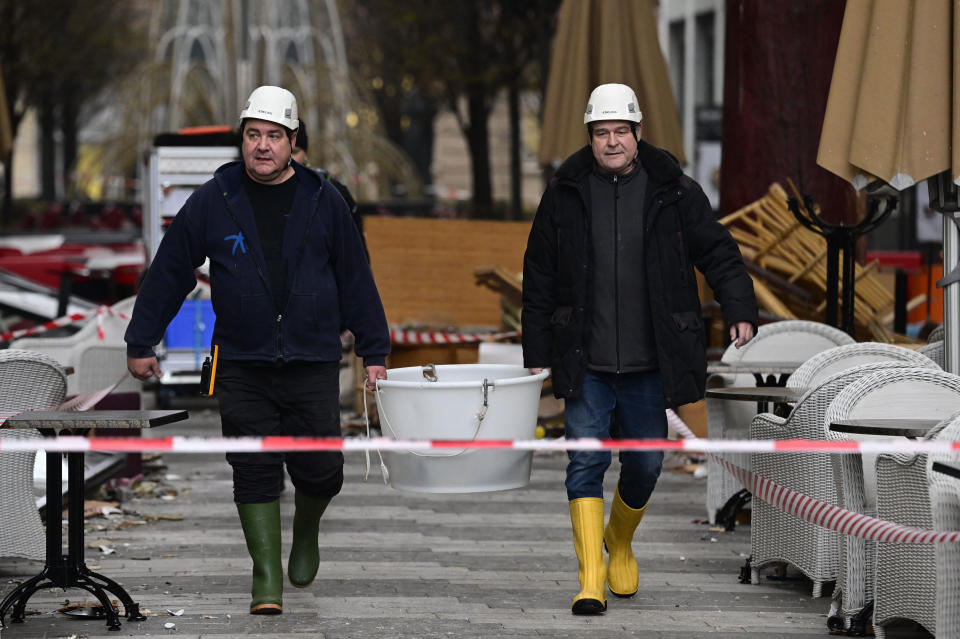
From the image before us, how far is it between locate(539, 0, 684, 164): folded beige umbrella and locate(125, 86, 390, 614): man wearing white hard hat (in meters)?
5.99

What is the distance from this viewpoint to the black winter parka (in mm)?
6488

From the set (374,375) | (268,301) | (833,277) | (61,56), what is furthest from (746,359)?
(61,56)

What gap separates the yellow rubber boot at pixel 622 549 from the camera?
6832 mm

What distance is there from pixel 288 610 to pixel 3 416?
140 cm

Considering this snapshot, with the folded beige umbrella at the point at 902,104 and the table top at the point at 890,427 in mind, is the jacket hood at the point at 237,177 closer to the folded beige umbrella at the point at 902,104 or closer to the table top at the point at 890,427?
the table top at the point at 890,427

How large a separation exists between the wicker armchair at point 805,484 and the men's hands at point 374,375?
1.65 metres

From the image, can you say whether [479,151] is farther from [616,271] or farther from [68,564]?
[68,564]

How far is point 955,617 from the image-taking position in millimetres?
5215

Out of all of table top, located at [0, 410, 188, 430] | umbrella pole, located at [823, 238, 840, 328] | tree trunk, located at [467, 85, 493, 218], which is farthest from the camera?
tree trunk, located at [467, 85, 493, 218]

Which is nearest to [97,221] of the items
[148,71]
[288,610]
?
[148,71]

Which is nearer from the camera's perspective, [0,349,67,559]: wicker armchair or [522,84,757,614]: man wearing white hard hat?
[522,84,757,614]: man wearing white hard hat

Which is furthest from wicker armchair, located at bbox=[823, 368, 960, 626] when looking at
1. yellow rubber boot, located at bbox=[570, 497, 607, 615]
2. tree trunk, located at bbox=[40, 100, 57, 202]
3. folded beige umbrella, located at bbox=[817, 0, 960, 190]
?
tree trunk, located at bbox=[40, 100, 57, 202]

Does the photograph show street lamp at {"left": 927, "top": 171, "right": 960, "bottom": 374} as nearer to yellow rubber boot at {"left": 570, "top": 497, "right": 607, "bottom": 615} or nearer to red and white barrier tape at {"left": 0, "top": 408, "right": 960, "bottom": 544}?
red and white barrier tape at {"left": 0, "top": 408, "right": 960, "bottom": 544}

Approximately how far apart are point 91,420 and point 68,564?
72 cm
